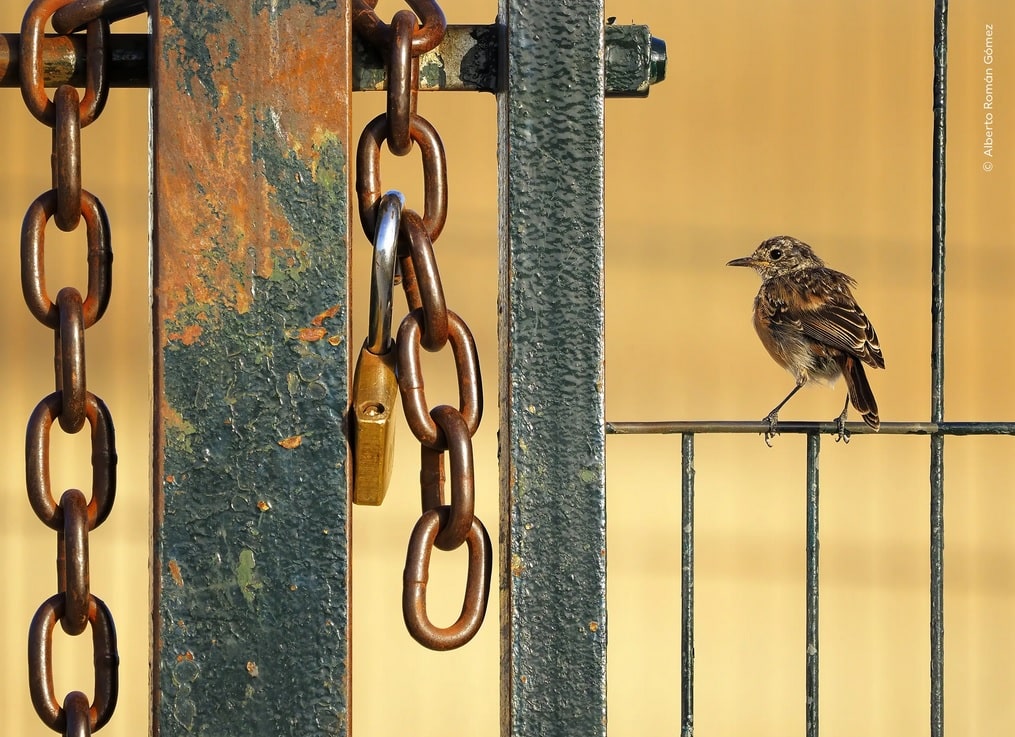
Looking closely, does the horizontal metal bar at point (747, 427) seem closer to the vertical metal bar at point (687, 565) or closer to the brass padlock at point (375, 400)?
the vertical metal bar at point (687, 565)

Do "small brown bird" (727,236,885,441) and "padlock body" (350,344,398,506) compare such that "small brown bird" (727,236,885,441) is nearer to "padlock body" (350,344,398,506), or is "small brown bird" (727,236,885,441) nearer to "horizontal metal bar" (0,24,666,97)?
"horizontal metal bar" (0,24,666,97)

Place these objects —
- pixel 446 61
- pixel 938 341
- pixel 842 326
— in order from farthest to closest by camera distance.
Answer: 1. pixel 842 326
2. pixel 938 341
3. pixel 446 61

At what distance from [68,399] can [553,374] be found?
0.39 meters

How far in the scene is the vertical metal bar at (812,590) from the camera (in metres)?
1.59

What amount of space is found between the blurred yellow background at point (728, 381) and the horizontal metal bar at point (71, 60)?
3328 mm

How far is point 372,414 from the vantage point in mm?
882

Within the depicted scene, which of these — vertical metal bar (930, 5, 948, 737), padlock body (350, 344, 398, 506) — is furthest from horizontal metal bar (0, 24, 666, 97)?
vertical metal bar (930, 5, 948, 737)

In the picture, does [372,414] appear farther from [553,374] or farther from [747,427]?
[747,427]

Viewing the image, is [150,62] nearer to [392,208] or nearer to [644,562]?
[392,208]

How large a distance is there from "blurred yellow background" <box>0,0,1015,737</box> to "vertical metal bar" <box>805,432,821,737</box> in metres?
2.58

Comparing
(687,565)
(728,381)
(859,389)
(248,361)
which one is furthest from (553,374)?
(728,381)

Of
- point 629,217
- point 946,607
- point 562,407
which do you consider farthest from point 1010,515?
point 562,407

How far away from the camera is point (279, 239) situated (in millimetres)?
879

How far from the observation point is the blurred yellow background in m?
4.33
